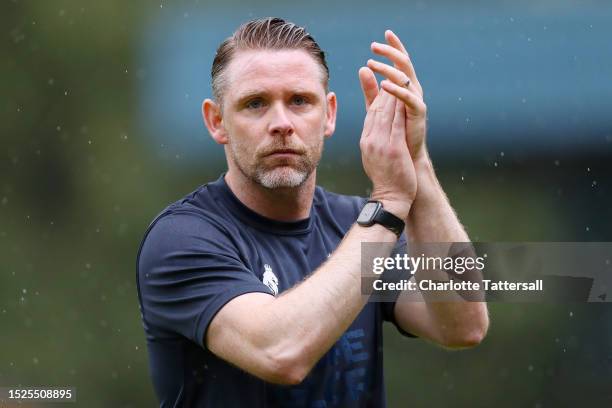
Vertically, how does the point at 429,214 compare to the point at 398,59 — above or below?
below

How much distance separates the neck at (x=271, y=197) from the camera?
4379 mm

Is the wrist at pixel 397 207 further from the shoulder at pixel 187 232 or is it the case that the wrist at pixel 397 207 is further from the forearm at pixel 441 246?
the shoulder at pixel 187 232

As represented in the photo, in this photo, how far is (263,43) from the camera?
4453mm

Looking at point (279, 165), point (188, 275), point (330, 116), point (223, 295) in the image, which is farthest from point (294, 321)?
point (330, 116)

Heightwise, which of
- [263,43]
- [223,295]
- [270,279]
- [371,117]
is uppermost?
[263,43]

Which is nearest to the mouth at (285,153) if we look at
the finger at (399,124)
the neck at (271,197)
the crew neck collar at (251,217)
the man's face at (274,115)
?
the man's face at (274,115)

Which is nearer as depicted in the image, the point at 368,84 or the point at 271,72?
the point at 368,84

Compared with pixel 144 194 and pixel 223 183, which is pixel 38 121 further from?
pixel 223 183

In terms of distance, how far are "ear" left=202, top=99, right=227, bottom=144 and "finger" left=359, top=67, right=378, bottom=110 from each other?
0.62m

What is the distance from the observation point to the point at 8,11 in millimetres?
A: 11914

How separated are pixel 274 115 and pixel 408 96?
0.50 meters

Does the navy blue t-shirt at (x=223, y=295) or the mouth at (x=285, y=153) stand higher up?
the mouth at (x=285, y=153)

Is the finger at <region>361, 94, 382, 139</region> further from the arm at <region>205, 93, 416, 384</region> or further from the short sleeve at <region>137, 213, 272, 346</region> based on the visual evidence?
the short sleeve at <region>137, 213, 272, 346</region>

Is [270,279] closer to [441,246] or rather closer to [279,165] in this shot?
[279,165]
